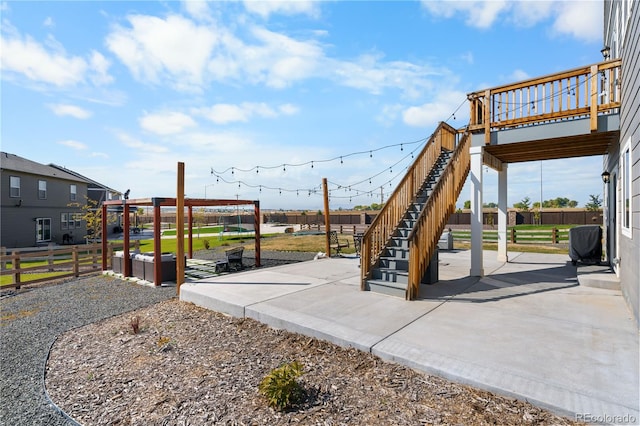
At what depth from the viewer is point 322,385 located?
124 inches

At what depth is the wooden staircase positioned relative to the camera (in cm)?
597

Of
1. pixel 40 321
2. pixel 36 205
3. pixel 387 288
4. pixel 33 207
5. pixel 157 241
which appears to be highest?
pixel 36 205

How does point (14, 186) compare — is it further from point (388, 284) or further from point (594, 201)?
point (594, 201)

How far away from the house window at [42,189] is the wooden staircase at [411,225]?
24.2m

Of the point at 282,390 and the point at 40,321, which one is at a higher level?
the point at 282,390

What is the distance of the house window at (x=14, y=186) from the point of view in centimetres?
1950

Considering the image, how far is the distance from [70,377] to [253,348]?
1.99m

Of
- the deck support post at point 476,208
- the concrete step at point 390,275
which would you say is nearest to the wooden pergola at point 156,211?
the concrete step at point 390,275

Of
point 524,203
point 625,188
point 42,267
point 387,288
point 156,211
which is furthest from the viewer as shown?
point 524,203

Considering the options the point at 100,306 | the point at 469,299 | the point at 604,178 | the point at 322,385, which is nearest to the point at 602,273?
the point at 604,178

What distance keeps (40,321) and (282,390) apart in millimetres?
5399

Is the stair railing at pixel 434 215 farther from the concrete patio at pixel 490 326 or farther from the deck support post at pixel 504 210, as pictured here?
the deck support post at pixel 504 210

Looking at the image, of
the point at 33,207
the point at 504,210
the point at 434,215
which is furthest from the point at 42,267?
the point at 33,207

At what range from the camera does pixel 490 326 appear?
432cm
